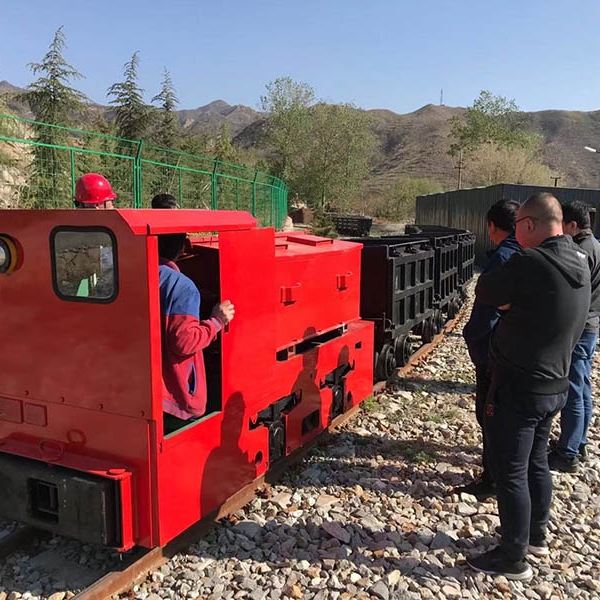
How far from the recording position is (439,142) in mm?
122250

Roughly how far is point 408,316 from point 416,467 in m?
2.99

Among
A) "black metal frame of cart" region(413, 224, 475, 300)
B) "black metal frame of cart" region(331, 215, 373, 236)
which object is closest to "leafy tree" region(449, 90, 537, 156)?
"black metal frame of cart" region(331, 215, 373, 236)

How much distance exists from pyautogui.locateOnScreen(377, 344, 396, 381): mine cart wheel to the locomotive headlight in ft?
15.2

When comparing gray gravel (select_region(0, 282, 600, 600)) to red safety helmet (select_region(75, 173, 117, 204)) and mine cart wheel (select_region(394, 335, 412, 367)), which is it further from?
red safety helmet (select_region(75, 173, 117, 204))

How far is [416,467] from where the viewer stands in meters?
5.12

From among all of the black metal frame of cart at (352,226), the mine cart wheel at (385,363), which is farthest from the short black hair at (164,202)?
the black metal frame of cart at (352,226)

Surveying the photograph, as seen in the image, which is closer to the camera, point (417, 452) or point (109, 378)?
point (109, 378)

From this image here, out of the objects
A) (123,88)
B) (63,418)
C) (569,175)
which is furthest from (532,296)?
(569,175)

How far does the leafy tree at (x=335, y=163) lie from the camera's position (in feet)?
183

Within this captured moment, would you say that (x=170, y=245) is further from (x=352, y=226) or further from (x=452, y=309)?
(x=352, y=226)

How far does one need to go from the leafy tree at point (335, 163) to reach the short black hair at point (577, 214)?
50.9 m

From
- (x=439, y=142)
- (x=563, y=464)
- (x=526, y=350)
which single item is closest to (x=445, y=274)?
(x=563, y=464)

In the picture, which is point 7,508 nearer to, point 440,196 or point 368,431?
point 368,431

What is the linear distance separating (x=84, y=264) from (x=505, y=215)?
9.82 ft
